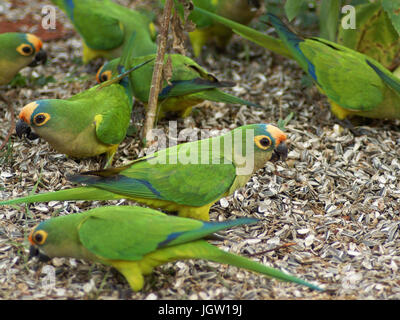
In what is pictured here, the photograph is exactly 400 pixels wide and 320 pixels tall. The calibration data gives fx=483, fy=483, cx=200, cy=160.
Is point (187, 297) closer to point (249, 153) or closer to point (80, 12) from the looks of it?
point (249, 153)

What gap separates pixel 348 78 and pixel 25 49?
129 inches

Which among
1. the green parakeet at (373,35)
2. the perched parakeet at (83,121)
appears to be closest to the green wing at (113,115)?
the perched parakeet at (83,121)

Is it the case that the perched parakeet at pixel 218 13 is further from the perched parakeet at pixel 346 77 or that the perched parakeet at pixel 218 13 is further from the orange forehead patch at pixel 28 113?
the orange forehead patch at pixel 28 113

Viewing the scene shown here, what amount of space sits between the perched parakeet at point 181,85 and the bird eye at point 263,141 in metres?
0.96

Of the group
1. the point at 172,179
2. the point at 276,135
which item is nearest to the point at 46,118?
the point at 172,179

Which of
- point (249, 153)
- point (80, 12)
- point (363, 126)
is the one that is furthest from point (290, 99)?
point (80, 12)

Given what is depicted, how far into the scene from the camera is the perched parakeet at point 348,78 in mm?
4586

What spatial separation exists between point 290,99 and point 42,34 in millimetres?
3456

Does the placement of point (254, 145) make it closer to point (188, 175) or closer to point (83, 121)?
point (188, 175)

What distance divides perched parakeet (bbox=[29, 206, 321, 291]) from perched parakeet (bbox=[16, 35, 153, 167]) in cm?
115

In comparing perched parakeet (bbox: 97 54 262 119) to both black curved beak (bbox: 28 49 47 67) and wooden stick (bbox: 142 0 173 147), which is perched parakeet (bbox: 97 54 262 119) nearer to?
wooden stick (bbox: 142 0 173 147)

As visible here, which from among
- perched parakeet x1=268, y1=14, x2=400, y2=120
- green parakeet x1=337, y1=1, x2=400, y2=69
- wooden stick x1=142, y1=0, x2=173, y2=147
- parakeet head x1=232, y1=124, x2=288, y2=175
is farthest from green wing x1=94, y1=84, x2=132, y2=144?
green parakeet x1=337, y1=1, x2=400, y2=69

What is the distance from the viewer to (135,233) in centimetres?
286

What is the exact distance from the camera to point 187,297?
2998 millimetres
